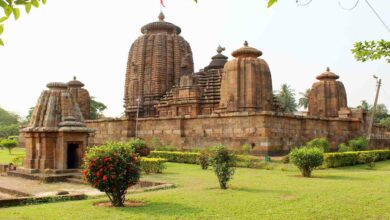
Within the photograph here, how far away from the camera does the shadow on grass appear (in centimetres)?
732

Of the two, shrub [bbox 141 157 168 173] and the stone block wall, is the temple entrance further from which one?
the stone block wall

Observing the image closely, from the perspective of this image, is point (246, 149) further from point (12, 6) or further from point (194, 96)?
point (12, 6)

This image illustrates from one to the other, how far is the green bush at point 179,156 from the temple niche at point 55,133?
566 cm

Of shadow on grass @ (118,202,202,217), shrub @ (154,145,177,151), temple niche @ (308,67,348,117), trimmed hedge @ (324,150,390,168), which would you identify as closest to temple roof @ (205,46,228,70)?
temple niche @ (308,67,348,117)

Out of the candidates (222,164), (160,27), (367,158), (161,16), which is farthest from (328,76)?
(222,164)

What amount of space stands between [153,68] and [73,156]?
18.1 meters

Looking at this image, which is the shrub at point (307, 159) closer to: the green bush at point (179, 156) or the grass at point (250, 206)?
the grass at point (250, 206)

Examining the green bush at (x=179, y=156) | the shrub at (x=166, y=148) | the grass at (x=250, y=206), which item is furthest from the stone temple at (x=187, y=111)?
the grass at (x=250, y=206)

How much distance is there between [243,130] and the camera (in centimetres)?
2127

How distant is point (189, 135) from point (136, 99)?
11.0m

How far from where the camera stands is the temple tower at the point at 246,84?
81.4 ft

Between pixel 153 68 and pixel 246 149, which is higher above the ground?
pixel 153 68

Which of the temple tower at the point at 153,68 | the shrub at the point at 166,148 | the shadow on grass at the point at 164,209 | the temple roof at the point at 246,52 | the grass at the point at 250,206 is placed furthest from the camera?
the temple tower at the point at 153,68

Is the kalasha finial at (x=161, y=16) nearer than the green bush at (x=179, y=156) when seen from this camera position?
No
